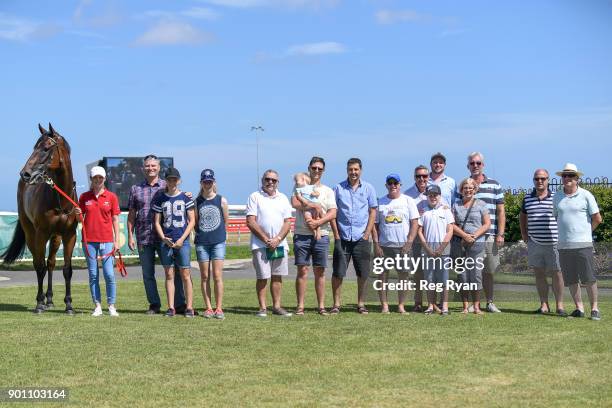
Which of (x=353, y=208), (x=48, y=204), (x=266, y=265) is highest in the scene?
(x=48, y=204)

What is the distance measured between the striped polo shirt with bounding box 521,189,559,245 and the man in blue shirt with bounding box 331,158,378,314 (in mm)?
2135

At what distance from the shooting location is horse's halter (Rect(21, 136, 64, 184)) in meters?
11.8

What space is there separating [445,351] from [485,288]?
3.82 m

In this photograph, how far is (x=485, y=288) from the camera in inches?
484

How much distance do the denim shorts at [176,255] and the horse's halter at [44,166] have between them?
195 cm

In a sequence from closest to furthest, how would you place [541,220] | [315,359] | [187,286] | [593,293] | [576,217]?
1. [315,359]
2. [576,217]
3. [593,293]
4. [187,286]
5. [541,220]

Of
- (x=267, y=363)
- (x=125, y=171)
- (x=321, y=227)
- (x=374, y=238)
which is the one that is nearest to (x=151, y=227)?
(x=321, y=227)

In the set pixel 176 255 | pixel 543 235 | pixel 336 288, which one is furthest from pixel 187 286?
pixel 543 235

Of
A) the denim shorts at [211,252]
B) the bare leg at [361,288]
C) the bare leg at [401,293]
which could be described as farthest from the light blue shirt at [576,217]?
the denim shorts at [211,252]

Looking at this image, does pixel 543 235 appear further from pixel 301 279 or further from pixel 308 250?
pixel 301 279

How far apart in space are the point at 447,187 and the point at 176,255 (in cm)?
386

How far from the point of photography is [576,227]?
37.2 feet

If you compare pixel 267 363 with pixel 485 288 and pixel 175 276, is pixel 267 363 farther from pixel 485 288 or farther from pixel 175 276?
pixel 485 288

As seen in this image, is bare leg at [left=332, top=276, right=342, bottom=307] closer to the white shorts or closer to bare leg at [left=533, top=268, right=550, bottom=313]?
the white shorts
